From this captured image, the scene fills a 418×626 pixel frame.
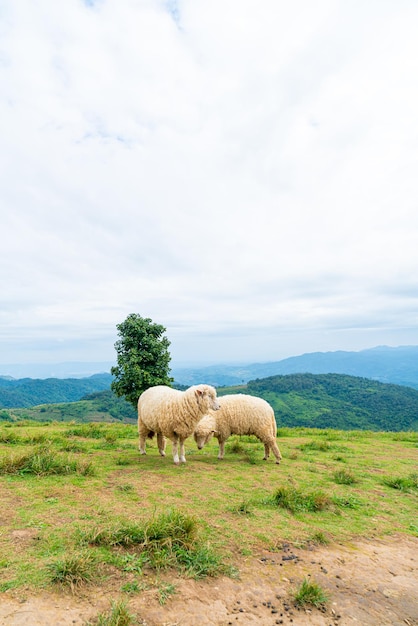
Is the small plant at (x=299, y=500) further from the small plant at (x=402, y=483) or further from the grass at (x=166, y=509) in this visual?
the small plant at (x=402, y=483)

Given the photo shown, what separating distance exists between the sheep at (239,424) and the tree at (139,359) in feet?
41.3

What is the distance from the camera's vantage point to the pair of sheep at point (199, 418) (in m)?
10.1

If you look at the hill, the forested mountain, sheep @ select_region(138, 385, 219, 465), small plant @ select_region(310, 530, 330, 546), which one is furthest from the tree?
the forested mountain

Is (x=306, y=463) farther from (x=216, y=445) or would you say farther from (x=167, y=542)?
(x=167, y=542)

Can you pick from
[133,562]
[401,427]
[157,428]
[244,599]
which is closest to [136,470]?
[157,428]

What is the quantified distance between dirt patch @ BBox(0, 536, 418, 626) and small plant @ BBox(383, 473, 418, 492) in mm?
4077

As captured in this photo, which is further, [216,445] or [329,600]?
[216,445]

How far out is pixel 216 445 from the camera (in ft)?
45.8

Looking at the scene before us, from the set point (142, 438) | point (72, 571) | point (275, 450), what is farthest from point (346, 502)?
point (142, 438)

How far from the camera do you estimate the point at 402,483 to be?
9.24m

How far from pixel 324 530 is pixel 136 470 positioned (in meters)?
5.03

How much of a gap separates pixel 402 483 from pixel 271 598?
7.00 m

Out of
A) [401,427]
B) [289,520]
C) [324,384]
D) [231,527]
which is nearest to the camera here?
[231,527]

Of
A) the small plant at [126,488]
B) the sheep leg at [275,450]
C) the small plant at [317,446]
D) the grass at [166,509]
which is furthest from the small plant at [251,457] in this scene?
the small plant at [126,488]
